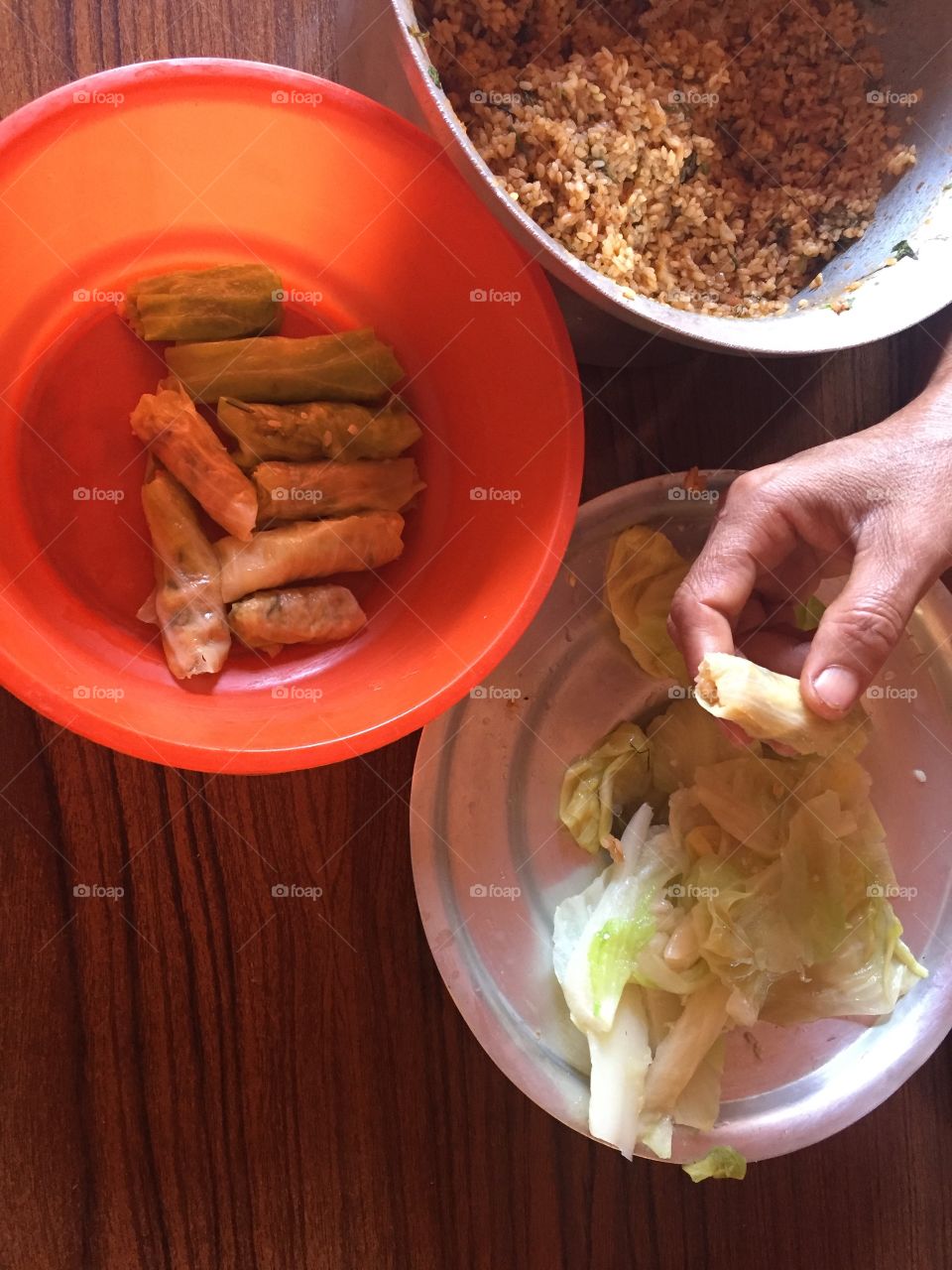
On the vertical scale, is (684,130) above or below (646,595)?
above

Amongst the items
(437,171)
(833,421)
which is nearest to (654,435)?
(833,421)

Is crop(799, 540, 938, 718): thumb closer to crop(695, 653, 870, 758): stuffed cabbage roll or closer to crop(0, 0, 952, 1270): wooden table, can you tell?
crop(695, 653, 870, 758): stuffed cabbage roll

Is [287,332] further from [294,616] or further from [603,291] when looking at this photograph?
[603,291]

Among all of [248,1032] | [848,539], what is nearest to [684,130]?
[848,539]

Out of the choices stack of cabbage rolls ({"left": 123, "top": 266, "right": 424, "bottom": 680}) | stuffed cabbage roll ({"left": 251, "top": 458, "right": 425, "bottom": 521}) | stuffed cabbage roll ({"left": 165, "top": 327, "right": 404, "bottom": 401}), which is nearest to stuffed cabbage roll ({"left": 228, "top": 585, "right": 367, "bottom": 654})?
stack of cabbage rolls ({"left": 123, "top": 266, "right": 424, "bottom": 680})

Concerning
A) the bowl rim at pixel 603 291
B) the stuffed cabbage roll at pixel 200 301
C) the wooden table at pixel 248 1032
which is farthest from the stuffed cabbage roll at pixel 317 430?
the bowl rim at pixel 603 291

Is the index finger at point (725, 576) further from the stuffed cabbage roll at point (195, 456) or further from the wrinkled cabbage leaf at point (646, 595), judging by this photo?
the stuffed cabbage roll at point (195, 456)

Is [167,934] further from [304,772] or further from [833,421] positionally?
[833,421]
